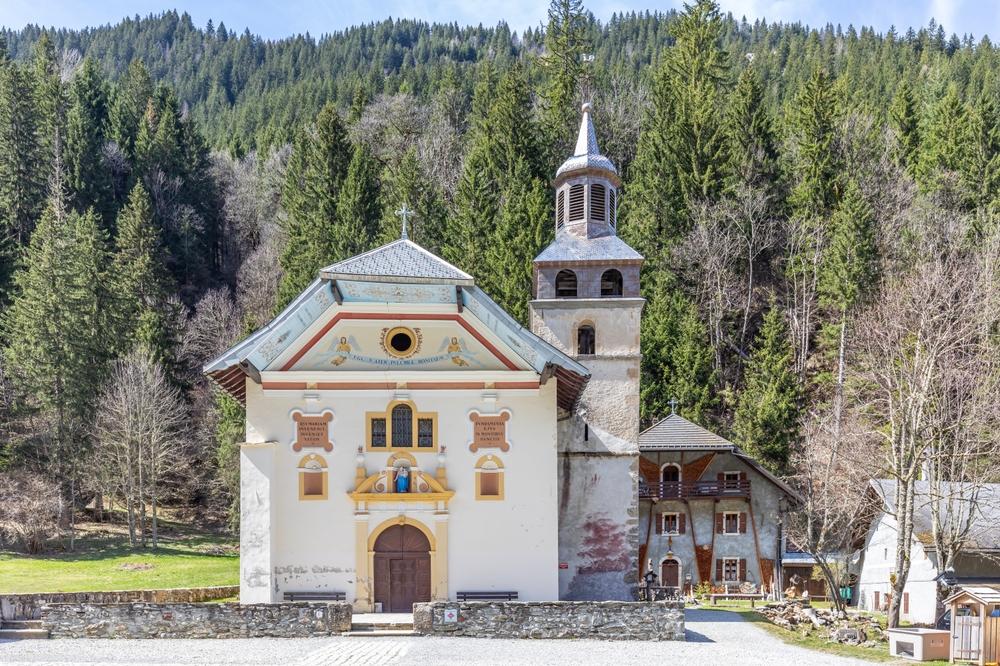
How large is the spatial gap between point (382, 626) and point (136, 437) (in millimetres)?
25670

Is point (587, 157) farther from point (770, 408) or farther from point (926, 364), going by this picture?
point (770, 408)

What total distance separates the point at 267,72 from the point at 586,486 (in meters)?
95.5

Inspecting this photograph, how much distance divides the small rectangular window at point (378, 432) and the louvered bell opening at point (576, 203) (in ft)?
28.7

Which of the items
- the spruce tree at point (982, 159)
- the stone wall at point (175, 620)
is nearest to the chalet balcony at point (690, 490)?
the spruce tree at point (982, 159)

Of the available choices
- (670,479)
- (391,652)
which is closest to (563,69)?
(670,479)

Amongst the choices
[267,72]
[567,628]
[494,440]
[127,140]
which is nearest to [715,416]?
[494,440]

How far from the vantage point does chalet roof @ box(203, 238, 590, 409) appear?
19.8 m

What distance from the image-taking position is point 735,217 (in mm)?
44719

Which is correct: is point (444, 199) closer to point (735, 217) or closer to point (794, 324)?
point (735, 217)

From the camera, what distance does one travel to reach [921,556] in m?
28.0

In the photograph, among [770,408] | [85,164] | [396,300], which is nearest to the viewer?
[396,300]

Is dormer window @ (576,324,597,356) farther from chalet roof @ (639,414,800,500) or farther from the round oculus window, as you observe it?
chalet roof @ (639,414,800,500)

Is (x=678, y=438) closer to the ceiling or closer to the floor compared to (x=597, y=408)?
closer to the floor

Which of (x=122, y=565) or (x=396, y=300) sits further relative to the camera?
(x=122, y=565)
